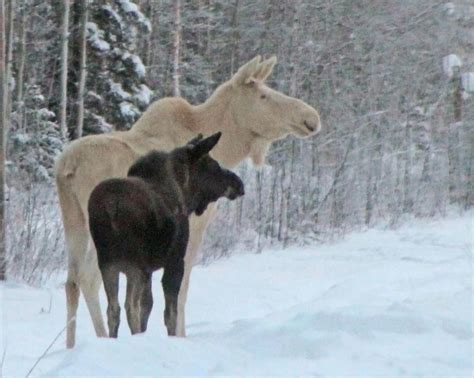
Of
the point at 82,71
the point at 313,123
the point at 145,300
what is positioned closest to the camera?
the point at 145,300

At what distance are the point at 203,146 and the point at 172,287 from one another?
80cm

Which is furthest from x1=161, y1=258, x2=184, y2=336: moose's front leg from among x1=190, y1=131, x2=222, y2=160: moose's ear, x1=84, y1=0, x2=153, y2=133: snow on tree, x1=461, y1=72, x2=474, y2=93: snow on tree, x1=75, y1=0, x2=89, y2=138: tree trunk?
x1=461, y1=72, x2=474, y2=93: snow on tree

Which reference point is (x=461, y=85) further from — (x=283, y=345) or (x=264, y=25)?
(x=283, y=345)

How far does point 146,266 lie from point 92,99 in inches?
784

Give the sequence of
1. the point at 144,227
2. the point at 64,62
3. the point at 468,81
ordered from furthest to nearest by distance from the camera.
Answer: the point at 468,81 < the point at 64,62 < the point at 144,227

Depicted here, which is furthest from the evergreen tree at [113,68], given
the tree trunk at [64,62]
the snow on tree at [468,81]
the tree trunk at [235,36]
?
the snow on tree at [468,81]

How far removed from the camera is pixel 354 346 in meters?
4.89

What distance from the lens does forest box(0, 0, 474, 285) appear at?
1415 centimetres

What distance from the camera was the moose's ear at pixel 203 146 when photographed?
534cm

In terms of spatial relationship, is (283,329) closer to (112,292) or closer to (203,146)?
(112,292)

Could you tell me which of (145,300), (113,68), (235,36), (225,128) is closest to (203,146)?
(145,300)

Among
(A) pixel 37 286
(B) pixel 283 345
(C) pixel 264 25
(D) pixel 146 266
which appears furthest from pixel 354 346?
(C) pixel 264 25

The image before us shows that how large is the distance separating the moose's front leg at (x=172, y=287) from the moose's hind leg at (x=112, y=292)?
0.25m

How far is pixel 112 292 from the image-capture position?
511 cm
